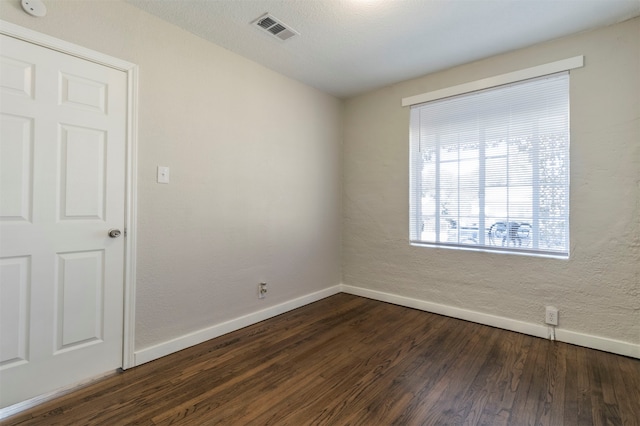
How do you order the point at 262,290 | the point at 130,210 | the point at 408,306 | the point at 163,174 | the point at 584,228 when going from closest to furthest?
the point at 130,210 → the point at 163,174 → the point at 584,228 → the point at 262,290 → the point at 408,306

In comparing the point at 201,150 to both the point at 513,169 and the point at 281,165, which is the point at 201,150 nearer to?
the point at 281,165

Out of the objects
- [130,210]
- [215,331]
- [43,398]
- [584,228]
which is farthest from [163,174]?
[584,228]

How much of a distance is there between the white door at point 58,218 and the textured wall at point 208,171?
6.3 inches

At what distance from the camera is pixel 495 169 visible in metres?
2.79

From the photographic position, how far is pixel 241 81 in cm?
276

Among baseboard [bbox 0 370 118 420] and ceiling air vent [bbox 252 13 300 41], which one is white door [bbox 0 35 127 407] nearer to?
baseboard [bbox 0 370 118 420]

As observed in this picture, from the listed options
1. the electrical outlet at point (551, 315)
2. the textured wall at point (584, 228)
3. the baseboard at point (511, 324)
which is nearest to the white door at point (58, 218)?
the baseboard at point (511, 324)

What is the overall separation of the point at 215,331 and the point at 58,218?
1434 mm

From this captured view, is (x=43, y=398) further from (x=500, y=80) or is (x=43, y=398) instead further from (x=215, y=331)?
(x=500, y=80)

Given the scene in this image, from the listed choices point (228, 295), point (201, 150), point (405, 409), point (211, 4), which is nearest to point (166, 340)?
point (228, 295)

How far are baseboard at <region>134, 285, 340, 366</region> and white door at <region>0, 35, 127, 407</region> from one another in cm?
19

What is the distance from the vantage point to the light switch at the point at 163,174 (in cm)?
221

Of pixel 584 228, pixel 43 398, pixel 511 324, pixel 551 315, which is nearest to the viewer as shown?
pixel 43 398

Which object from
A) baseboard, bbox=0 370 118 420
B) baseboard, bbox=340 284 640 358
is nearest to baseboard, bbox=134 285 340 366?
baseboard, bbox=0 370 118 420
